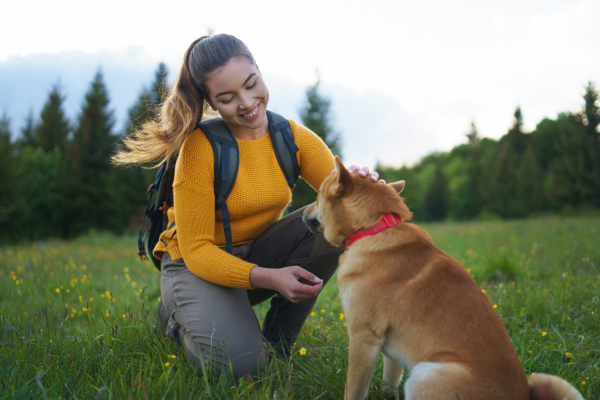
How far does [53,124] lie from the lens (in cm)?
3172

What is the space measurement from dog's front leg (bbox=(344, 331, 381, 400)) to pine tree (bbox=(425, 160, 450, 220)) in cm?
5460

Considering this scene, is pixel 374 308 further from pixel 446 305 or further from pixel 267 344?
pixel 267 344

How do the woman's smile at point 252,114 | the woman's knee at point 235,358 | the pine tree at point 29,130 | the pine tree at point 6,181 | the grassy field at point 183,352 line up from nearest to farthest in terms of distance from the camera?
the grassy field at point 183,352 → the woman's knee at point 235,358 → the woman's smile at point 252,114 → the pine tree at point 6,181 → the pine tree at point 29,130

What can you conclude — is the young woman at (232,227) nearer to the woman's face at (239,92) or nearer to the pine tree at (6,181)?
the woman's face at (239,92)

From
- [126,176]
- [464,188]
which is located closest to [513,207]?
[464,188]

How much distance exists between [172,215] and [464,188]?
56439mm

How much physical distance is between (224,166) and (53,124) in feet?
118

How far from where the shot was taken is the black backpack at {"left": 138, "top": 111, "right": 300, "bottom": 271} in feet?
9.31

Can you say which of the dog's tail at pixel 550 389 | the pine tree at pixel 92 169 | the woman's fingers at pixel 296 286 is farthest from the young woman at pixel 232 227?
the pine tree at pixel 92 169

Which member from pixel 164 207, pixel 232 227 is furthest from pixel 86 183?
pixel 232 227

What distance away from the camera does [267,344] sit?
2.78 m

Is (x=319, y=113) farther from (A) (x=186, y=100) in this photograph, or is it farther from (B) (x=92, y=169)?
(A) (x=186, y=100)

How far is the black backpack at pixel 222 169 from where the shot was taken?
2.84 m

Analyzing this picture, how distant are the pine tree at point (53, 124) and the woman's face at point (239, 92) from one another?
113 feet
